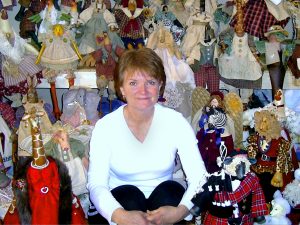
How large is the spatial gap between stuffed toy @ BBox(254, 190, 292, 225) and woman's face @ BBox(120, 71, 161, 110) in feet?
2.00

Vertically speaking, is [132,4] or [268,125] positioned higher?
[132,4]

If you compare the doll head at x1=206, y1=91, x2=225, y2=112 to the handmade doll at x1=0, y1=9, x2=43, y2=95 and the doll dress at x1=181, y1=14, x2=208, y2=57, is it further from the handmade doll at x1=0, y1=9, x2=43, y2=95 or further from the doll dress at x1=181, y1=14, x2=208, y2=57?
the handmade doll at x1=0, y1=9, x2=43, y2=95

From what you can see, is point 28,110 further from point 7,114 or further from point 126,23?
point 126,23

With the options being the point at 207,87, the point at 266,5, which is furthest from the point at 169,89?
the point at 266,5

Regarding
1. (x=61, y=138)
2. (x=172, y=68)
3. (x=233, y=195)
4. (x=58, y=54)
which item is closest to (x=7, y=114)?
(x=58, y=54)

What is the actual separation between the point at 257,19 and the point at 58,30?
1.03m

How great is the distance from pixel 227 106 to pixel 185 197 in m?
0.76

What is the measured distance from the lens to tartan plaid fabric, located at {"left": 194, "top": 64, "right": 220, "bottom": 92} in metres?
2.34

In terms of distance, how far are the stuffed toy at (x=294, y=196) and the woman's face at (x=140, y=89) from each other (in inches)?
26.2

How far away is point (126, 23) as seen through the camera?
2348mm

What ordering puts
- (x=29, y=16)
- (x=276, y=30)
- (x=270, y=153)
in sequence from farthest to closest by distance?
(x=29, y=16) → (x=276, y=30) → (x=270, y=153)

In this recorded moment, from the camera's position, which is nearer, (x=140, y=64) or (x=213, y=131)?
(x=140, y=64)

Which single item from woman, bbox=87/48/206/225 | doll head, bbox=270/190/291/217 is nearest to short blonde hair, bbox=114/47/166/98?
woman, bbox=87/48/206/225

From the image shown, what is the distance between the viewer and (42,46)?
7.59 feet
